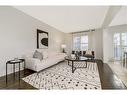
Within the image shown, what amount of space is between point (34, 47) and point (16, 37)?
42.2 inches

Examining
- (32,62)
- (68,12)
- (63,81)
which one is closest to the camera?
(63,81)

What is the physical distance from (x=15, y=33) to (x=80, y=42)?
4986 millimetres

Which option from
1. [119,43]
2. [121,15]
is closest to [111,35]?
[119,43]

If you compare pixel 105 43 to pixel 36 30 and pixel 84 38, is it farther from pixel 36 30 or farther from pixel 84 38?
pixel 36 30

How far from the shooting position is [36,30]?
438 cm

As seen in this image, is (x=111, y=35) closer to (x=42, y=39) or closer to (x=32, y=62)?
(x=42, y=39)

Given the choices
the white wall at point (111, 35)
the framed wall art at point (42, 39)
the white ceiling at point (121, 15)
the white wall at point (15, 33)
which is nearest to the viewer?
the white ceiling at point (121, 15)

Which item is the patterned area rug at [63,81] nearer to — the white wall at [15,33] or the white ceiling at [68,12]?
the white wall at [15,33]

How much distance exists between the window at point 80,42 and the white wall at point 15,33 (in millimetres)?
3565

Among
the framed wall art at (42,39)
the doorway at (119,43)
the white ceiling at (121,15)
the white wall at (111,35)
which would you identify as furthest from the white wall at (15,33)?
the doorway at (119,43)

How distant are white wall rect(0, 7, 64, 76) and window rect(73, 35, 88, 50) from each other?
3565mm

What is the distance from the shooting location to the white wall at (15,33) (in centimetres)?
293

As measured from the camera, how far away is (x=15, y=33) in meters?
3.34
